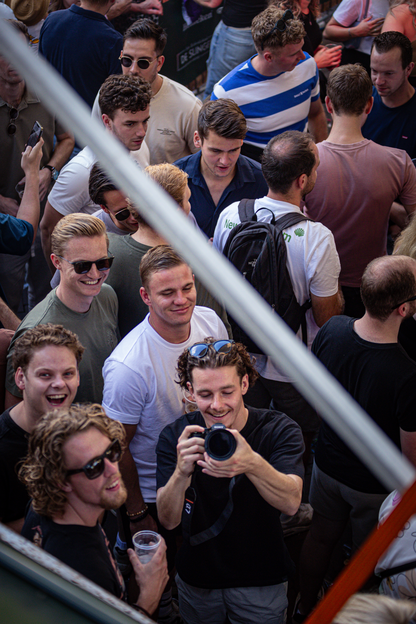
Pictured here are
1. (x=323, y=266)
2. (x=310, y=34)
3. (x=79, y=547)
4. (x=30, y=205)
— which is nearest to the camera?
(x=79, y=547)

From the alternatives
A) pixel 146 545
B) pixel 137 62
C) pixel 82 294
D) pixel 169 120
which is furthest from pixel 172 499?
pixel 137 62

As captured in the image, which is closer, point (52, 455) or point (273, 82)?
point (52, 455)

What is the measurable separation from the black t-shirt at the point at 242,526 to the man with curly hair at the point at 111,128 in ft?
5.54

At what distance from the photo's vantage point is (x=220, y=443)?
170cm

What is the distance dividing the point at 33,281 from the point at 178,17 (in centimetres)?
327

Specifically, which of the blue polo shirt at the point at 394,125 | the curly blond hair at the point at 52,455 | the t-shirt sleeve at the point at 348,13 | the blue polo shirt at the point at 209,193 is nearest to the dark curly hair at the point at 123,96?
the blue polo shirt at the point at 209,193

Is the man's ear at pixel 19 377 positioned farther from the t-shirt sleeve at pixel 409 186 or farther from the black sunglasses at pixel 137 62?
the black sunglasses at pixel 137 62

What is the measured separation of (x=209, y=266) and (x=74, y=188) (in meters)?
2.71

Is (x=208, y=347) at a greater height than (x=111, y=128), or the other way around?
(x=111, y=128)

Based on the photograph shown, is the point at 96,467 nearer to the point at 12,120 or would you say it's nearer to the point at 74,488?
the point at 74,488

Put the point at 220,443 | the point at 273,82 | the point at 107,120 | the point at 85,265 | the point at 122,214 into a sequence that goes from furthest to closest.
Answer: the point at 273,82
the point at 107,120
the point at 122,214
the point at 85,265
the point at 220,443

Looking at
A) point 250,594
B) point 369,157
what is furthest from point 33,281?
point 250,594

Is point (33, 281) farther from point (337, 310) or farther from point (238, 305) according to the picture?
point (238, 305)

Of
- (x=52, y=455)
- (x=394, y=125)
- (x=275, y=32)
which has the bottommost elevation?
(x=52, y=455)
